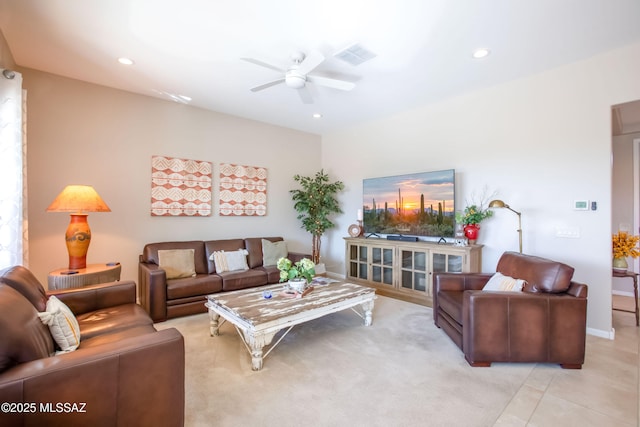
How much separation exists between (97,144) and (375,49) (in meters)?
3.51

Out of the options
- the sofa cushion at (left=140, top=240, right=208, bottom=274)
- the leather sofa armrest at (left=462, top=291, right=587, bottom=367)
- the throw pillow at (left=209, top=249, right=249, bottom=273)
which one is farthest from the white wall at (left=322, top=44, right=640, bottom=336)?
the sofa cushion at (left=140, top=240, right=208, bottom=274)

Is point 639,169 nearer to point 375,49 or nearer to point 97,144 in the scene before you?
point 375,49

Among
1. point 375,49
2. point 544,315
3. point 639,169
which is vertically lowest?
point 544,315

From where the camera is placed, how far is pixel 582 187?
309 centimetres

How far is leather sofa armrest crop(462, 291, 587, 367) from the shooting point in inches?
91.4

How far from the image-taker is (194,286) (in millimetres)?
3539

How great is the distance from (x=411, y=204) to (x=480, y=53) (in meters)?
2.12

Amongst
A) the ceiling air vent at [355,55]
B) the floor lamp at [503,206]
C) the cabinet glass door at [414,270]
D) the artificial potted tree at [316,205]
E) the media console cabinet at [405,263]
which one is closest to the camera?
the ceiling air vent at [355,55]

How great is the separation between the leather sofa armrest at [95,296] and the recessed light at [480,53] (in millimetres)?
3922

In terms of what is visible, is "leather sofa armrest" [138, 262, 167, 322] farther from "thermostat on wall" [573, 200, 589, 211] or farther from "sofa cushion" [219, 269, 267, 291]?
"thermostat on wall" [573, 200, 589, 211]

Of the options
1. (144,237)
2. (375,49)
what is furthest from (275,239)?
(375,49)

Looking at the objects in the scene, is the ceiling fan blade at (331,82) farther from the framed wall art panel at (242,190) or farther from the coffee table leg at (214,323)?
the coffee table leg at (214,323)

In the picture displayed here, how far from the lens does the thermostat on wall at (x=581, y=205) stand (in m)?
3.06

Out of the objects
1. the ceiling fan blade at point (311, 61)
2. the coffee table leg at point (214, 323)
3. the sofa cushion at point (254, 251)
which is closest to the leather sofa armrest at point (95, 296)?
the coffee table leg at point (214, 323)
